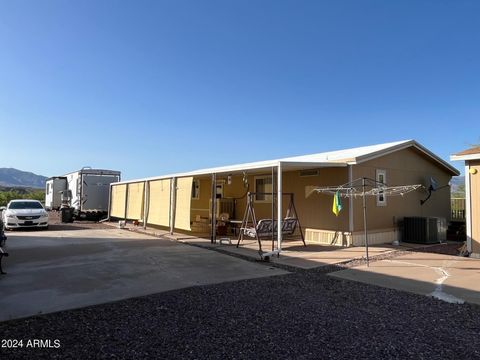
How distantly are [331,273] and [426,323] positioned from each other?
2.93m

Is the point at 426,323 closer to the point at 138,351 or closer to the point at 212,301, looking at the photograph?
the point at 212,301

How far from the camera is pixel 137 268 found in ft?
25.0

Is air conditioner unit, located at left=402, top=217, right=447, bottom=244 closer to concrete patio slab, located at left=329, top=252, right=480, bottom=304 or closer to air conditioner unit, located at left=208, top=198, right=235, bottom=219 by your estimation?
concrete patio slab, located at left=329, top=252, right=480, bottom=304

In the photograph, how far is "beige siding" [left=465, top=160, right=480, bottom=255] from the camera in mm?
9070

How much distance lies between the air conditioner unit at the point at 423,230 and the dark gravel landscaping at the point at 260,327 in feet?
22.9

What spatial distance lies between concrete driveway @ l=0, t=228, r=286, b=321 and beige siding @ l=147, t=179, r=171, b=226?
3.38 meters

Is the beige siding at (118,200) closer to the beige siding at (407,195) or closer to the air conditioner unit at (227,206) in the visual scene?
the air conditioner unit at (227,206)

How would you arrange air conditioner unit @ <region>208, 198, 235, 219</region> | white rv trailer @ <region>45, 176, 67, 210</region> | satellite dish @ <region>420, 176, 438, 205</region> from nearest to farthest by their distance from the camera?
satellite dish @ <region>420, 176, 438, 205</region>, air conditioner unit @ <region>208, 198, 235, 219</region>, white rv trailer @ <region>45, 176, 67, 210</region>

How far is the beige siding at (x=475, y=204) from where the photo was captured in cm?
907

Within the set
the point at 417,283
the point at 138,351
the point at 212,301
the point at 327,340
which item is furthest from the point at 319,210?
the point at 138,351

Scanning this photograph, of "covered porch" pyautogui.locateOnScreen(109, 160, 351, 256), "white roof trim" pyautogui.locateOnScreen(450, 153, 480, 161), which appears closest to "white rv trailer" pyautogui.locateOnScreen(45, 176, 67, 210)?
"covered porch" pyautogui.locateOnScreen(109, 160, 351, 256)

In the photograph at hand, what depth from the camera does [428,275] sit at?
7.07 m

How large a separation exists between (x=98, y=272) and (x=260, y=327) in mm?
4236

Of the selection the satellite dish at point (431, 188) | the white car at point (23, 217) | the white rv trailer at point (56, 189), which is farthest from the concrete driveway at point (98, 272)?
the white rv trailer at point (56, 189)
